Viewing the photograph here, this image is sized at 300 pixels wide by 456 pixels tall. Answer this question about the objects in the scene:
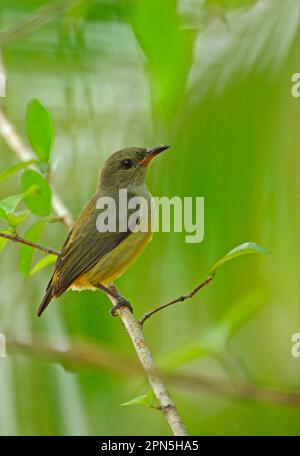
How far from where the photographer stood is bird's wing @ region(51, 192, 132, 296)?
3273mm

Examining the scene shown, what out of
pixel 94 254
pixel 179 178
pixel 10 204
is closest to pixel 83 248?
pixel 94 254

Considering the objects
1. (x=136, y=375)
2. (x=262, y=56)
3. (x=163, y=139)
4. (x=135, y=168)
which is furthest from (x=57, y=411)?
(x=135, y=168)

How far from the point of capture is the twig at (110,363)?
867 mm

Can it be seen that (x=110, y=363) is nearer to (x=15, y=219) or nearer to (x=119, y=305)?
(x=15, y=219)

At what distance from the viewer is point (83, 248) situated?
11.3 ft

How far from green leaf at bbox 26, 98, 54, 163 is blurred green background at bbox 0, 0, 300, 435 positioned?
19 cm

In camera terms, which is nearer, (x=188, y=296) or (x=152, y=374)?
(x=152, y=374)

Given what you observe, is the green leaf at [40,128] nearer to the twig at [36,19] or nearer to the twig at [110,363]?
the twig at [36,19]

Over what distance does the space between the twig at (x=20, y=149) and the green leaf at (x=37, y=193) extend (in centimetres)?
80

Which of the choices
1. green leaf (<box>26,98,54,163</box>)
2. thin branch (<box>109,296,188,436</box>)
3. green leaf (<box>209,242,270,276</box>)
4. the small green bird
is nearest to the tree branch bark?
thin branch (<box>109,296,188,436</box>)

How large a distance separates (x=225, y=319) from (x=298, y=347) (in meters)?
0.56

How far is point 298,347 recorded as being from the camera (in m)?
2.12

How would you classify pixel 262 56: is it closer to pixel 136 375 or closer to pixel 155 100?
pixel 155 100

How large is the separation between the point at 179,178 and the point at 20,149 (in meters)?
1.57
